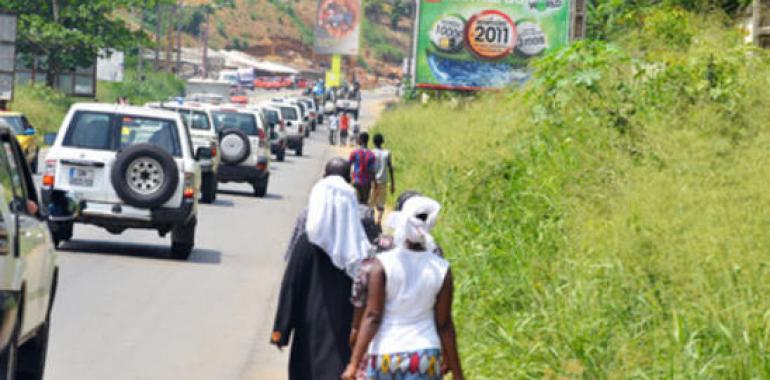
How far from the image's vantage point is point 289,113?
194 ft

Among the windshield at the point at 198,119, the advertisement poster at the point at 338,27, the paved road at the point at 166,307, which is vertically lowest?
the paved road at the point at 166,307

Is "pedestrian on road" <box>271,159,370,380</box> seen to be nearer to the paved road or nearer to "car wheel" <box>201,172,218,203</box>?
the paved road

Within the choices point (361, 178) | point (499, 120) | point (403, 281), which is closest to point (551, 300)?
point (403, 281)

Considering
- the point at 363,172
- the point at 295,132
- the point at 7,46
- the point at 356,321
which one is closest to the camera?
the point at 356,321

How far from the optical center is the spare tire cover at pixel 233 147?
A: 3125 centimetres

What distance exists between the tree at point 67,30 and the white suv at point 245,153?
1220 inches

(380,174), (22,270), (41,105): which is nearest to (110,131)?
(380,174)

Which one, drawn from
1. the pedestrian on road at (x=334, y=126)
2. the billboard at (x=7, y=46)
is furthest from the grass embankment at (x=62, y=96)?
the pedestrian on road at (x=334, y=126)

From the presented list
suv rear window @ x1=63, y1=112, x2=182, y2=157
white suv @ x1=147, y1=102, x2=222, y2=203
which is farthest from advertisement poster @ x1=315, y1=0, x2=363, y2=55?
suv rear window @ x1=63, y1=112, x2=182, y2=157

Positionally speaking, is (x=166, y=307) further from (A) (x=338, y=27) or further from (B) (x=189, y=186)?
(A) (x=338, y=27)

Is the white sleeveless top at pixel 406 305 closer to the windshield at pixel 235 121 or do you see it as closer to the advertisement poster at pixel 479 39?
the windshield at pixel 235 121

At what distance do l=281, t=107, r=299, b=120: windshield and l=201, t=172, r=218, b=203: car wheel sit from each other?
1149 inches

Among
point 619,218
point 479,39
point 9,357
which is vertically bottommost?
point 9,357

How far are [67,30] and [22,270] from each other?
5609 centimetres
